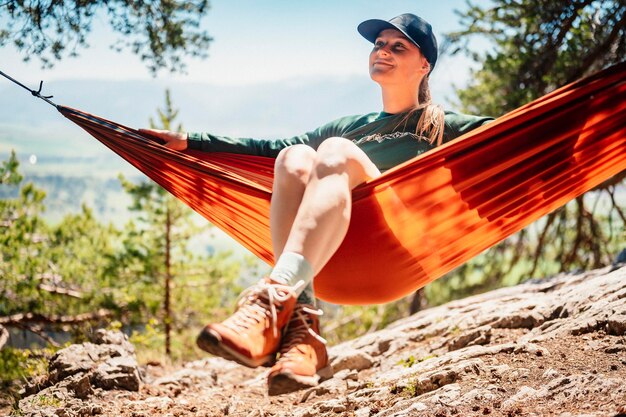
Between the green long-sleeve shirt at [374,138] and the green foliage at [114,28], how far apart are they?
55.3 inches

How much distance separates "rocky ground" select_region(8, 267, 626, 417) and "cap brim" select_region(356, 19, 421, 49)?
1101 mm

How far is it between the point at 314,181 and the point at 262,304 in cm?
35

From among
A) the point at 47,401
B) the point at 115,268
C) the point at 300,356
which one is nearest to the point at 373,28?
the point at 300,356

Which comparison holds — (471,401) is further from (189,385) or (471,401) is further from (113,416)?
(189,385)

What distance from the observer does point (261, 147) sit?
2.23 meters

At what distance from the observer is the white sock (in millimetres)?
1407

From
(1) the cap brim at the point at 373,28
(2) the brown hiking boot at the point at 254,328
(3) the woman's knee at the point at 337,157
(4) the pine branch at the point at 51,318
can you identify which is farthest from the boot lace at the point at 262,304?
(4) the pine branch at the point at 51,318

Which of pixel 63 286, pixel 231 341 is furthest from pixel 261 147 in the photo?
pixel 63 286

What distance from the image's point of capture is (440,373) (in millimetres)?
1928

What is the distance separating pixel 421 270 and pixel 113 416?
1.18 m

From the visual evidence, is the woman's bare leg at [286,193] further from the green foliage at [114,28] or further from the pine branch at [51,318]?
the pine branch at [51,318]

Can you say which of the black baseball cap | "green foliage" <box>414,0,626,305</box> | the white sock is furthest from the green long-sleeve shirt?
"green foliage" <box>414,0,626,305</box>

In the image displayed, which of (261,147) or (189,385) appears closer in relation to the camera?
(261,147)

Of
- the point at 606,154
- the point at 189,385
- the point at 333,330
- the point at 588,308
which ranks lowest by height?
the point at 333,330
